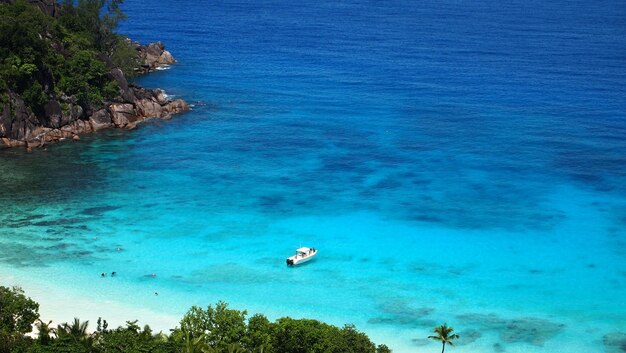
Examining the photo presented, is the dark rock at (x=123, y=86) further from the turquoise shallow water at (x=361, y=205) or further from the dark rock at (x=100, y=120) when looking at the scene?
the turquoise shallow water at (x=361, y=205)

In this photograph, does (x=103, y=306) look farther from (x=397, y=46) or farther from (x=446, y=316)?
(x=397, y=46)

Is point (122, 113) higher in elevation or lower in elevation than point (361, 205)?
higher

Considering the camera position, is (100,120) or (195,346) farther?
(100,120)

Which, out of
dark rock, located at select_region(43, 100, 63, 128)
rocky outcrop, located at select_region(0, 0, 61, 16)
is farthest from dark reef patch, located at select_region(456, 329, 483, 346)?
rocky outcrop, located at select_region(0, 0, 61, 16)

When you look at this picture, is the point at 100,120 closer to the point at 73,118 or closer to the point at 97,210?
the point at 73,118

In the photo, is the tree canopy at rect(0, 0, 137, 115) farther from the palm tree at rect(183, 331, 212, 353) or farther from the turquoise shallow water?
the palm tree at rect(183, 331, 212, 353)

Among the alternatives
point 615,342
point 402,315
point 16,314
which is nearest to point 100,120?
point 16,314

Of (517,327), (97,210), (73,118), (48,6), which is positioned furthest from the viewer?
(48,6)

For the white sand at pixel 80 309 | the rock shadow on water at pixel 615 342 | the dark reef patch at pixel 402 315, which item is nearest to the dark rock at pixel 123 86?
the white sand at pixel 80 309
